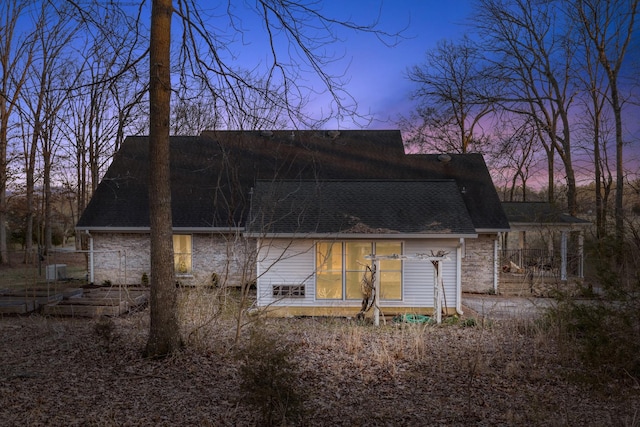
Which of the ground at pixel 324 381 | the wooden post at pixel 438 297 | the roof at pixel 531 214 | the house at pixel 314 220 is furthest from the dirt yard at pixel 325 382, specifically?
the roof at pixel 531 214

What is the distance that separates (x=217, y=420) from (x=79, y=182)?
23.8 m

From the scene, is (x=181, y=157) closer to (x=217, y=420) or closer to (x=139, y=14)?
(x=139, y=14)

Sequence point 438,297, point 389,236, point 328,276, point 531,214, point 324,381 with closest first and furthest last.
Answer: point 324,381 < point 438,297 < point 389,236 < point 328,276 < point 531,214

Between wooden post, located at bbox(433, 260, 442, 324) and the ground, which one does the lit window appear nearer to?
wooden post, located at bbox(433, 260, 442, 324)

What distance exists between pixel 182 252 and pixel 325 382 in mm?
12953

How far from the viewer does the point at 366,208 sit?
1515 cm

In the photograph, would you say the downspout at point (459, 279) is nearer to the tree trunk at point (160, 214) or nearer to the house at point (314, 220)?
the house at point (314, 220)

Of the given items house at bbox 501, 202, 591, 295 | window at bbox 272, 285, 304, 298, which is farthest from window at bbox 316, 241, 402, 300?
house at bbox 501, 202, 591, 295

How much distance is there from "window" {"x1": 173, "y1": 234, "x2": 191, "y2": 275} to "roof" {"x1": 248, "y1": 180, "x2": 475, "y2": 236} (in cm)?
428

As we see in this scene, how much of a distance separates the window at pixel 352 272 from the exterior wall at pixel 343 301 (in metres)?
0.19

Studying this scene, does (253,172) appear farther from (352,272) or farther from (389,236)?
(389,236)

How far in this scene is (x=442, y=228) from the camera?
13.9 m

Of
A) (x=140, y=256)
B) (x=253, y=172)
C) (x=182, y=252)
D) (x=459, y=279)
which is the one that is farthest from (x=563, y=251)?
(x=140, y=256)

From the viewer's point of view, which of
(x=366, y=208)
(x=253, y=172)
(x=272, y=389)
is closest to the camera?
(x=272, y=389)
